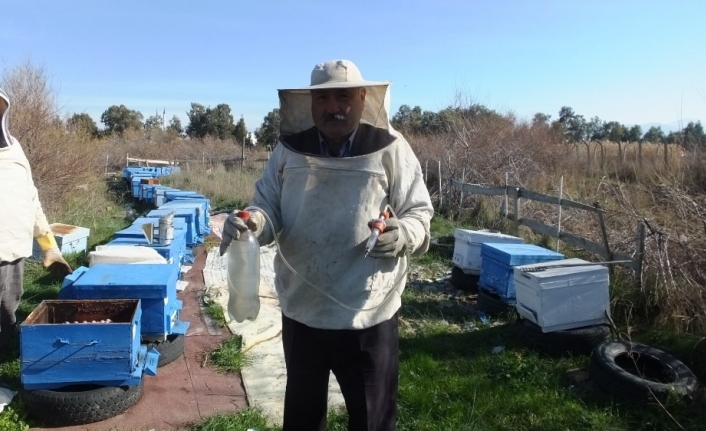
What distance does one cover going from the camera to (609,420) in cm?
353

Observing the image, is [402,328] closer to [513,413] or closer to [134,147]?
[513,413]

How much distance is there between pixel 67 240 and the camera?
6.94 m

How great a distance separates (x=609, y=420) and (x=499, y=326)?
194cm

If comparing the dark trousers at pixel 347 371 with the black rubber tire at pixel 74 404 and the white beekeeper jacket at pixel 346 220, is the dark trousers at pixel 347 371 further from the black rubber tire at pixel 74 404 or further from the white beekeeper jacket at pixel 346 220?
the black rubber tire at pixel 74 404


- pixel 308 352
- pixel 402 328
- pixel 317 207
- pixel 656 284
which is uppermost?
pixel 317 207

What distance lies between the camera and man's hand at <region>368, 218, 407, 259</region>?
6.28 ft

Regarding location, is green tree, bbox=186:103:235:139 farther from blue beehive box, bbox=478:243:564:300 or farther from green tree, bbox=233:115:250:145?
blue beehive box, bbox=478:243:564:300

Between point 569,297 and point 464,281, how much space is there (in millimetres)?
2263

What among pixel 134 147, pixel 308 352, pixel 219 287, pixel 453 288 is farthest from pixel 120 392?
pixel 134 147

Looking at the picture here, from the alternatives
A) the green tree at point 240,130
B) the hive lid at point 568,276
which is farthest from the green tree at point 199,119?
the hive lid at point 568,276

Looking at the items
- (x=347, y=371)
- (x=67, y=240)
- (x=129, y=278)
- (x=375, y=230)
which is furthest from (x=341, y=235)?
(x=67, y=240)

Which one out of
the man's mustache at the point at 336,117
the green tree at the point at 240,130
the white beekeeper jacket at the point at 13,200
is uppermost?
the green tree at the point at 240,130

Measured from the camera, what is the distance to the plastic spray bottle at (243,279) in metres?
2.33

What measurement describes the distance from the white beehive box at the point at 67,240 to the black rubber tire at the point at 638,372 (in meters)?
6.26
